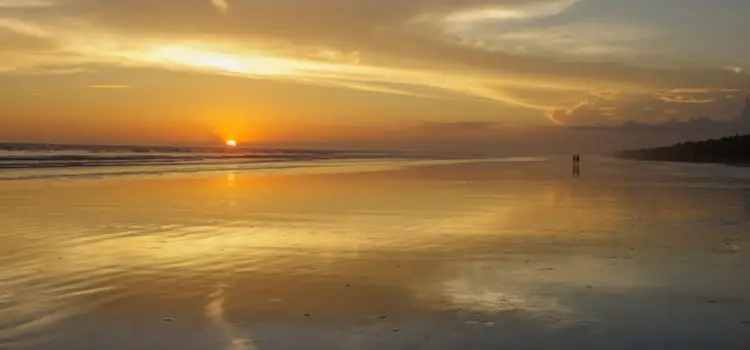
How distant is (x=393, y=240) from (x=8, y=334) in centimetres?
911

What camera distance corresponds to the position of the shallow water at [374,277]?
8.10 metres

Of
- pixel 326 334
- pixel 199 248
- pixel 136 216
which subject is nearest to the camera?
pixel 326 334

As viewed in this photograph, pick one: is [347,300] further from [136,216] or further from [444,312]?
[136,216]

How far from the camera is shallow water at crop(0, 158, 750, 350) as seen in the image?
8102mm

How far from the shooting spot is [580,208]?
23.7m

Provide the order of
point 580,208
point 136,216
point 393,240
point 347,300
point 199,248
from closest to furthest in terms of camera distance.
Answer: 1. point 347,300
2. point 199,248
3. point 393,240
4. point 136,216
5. point 580,208

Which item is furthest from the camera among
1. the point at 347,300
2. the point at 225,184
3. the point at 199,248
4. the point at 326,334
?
the point at 225,184

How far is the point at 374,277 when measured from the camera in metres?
11.6

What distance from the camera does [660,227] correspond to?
1844 cm

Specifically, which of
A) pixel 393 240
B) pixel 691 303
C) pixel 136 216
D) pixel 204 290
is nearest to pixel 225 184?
pixel 136 216

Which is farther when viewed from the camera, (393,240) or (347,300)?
(393,240)

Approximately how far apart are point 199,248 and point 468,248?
537 centimetres

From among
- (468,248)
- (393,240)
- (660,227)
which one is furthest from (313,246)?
(660,227)

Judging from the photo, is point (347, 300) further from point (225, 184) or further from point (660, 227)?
point (225, 184)
